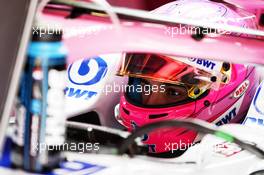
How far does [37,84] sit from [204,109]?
0.82ft

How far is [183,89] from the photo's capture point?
73 centimetres

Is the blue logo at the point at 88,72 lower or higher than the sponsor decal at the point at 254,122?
higher

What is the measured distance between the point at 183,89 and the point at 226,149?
11 cm

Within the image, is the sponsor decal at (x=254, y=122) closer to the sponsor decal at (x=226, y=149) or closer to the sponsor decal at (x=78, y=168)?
the sponsor decal at (x=226, y=149)

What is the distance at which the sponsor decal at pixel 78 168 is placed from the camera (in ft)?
2.30

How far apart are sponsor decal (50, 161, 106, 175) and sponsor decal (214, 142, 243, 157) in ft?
0.55

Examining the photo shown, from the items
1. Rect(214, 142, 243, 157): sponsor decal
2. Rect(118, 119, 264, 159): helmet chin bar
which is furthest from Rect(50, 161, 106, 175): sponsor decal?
Rect(214, 142, 243, 157): sponsor decal

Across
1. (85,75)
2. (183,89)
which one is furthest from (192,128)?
(85,75)

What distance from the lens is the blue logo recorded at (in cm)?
69

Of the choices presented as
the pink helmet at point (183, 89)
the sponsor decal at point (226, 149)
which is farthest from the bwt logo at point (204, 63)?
the sponsor decal at point (226, 149)

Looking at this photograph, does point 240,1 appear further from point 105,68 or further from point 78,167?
point 78,167

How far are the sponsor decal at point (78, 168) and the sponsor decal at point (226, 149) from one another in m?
0.17

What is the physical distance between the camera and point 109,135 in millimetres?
718

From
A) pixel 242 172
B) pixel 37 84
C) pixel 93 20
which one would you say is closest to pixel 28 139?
pixel 37 84
